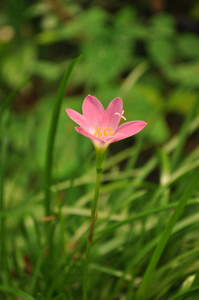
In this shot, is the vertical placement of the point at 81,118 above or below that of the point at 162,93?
below

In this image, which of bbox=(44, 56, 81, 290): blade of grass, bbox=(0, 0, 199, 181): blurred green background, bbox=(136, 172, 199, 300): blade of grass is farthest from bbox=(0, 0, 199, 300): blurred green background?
bbox=(136, 172, 199, 300): blade of grass

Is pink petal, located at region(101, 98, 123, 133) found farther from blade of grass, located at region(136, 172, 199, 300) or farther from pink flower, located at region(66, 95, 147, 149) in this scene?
blade of grass, located at region(136, 172, 199, 300)

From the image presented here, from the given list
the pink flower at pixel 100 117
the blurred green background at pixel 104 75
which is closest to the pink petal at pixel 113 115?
the pink flower at pixel 100 117

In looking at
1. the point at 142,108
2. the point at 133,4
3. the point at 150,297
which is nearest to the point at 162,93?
the point at 142,108

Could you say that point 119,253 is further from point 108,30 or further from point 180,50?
point 180,50

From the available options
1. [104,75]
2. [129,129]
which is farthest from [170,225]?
[104,75]

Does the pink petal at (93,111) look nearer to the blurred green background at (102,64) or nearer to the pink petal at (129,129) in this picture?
the pink petal at (129,129)

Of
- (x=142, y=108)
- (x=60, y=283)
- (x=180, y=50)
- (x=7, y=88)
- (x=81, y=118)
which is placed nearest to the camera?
(x=81, y=118)

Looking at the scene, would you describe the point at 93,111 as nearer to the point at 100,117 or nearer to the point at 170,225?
the point at 100,117
